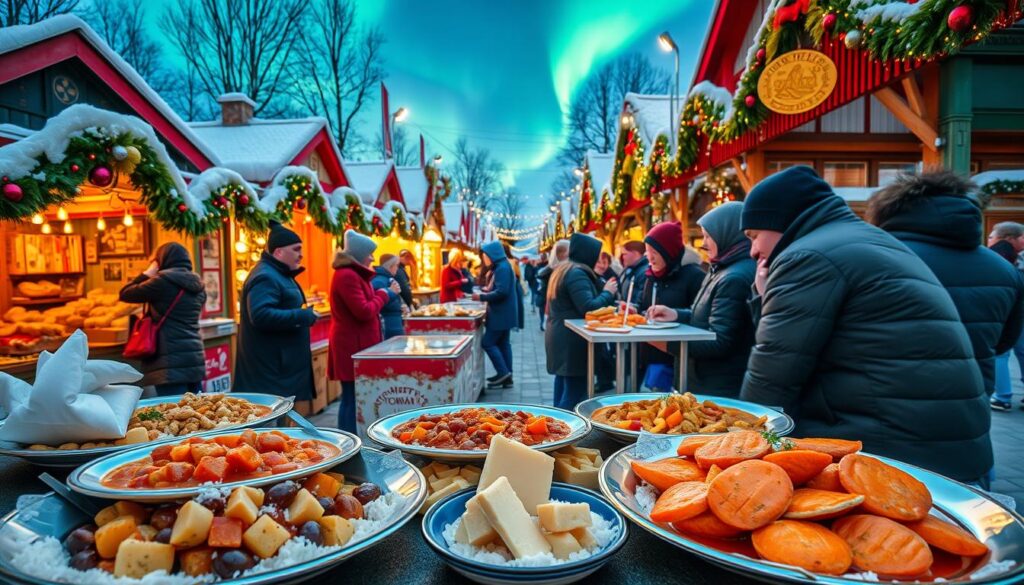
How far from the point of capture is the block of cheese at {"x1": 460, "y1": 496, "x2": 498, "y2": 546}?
3.41ft

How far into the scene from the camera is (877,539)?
3.11 ft

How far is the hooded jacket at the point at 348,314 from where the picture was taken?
5.03m

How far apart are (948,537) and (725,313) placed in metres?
2.54

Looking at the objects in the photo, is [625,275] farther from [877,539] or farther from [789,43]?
[877,539]

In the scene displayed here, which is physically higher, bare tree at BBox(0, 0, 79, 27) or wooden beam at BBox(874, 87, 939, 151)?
bare tree at BBox(0, 0, 79, 27)

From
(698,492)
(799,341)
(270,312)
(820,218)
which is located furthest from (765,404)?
(270,312)

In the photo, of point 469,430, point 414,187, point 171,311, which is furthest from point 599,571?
point 414,187

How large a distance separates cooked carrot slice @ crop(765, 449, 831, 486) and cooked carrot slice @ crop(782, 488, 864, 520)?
0.06 metres

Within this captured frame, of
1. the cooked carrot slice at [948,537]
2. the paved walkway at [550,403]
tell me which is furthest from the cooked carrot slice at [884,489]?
the paved walkway at [550,403]

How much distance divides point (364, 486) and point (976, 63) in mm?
10062

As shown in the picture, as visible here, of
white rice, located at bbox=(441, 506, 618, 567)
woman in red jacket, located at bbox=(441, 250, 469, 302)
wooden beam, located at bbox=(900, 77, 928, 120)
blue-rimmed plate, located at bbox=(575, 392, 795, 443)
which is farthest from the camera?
woman in red jacket, located at bbox=(441, 250, 469, 302)

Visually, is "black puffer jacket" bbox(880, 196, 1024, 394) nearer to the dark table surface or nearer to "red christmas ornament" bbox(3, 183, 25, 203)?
the dark table surface

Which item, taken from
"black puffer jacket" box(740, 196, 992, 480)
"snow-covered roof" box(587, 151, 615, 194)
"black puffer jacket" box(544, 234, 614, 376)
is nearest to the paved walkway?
"black puffer jacket" box(544, 234, 614, 376)

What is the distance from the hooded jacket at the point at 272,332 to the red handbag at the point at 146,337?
77 cm
